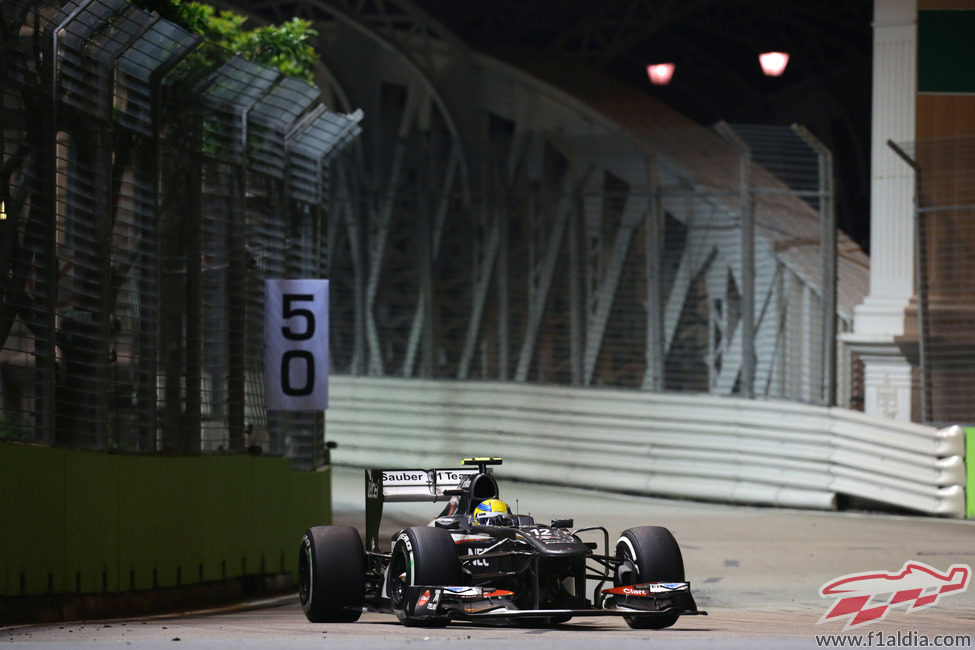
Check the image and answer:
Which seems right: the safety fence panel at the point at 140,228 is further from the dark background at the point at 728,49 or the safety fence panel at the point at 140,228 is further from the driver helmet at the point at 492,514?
the dark background at the point at 728,49

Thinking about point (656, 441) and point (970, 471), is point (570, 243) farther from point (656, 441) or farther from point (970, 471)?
point (970, 471)

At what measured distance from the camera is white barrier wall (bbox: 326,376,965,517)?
63.9 feet

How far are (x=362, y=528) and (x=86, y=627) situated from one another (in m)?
7.08

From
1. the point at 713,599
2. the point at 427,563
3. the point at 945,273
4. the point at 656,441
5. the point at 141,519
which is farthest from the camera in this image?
the point at 656,441

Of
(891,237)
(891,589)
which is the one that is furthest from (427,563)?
(891,237)

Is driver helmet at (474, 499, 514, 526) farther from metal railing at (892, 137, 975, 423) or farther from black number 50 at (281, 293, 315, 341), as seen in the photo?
metal railing at (892, 137, 975, 423)

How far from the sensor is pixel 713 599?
13258 millimetres

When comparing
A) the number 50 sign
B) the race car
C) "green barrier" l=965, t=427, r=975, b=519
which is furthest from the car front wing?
"green barrier" l=965, t=427, r=975, b=519

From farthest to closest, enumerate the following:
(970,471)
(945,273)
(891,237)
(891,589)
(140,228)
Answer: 1. (891,237)
2. (945,273)
3. (970,471)
4. (891,589)
5. (140,228)

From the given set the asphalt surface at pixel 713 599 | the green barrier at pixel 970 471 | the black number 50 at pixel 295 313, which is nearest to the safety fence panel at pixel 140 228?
the black number 50 at pixel 295 313

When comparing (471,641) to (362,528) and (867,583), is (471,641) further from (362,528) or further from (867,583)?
(362,528)

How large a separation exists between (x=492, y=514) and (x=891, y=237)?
11631 mm

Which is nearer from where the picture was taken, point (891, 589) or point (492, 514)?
point (492, 514)

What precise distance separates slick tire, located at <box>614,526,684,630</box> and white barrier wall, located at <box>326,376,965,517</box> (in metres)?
9.37
